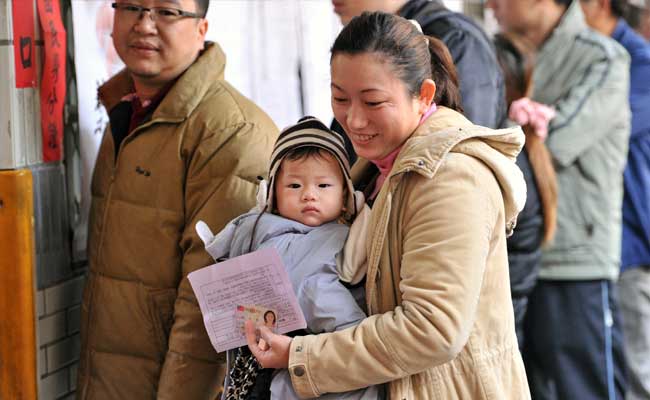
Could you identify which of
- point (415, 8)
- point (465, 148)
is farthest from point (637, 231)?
point (465, 148)

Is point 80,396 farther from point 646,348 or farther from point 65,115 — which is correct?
point 646,348

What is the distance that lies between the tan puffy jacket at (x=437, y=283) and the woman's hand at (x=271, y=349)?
36 millimetres

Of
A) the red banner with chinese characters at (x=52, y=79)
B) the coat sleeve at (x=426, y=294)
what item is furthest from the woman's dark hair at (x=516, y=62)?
the coat sleeve at (x=426, y=294)

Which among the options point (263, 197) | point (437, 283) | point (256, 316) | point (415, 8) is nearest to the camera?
point (437, 283)

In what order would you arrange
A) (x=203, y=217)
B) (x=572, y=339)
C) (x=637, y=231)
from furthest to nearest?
(x=637, y=231)
(x=572, y=339)
(x=203, y=217)

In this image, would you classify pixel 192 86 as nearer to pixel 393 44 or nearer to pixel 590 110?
pixel 393 44

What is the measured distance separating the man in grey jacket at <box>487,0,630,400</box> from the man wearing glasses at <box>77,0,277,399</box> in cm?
198

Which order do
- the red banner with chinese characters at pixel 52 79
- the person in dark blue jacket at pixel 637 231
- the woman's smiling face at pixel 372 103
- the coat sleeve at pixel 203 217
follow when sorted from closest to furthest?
the woman's smiling face at pixel 372 103 → the coat sleeve at pixel 203 217 → the red banner with chinese characters at pixel 52 79 → the person in dark blue jacket at pixel 637 231

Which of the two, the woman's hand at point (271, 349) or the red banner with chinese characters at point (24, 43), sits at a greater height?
the red banner with chinese characters at point (24, 43)

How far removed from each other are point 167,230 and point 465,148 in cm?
114

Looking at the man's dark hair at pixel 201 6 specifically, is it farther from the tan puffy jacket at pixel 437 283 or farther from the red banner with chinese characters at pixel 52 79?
the tan puffy jacket at pixel 437 283

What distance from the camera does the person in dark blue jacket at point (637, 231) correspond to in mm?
4633

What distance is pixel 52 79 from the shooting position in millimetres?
3141

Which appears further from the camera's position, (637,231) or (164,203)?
(637,231)
